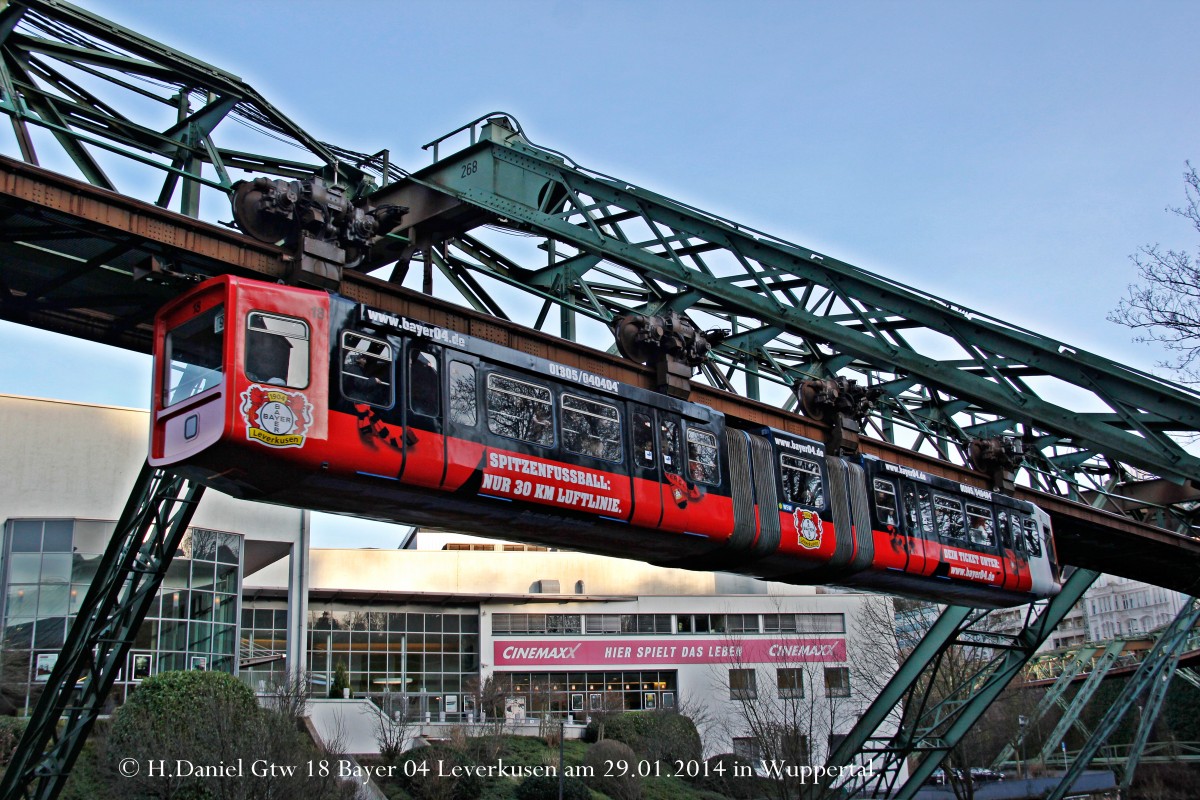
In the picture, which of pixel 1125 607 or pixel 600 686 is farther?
pixel 1125 607

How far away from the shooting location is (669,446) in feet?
55.5

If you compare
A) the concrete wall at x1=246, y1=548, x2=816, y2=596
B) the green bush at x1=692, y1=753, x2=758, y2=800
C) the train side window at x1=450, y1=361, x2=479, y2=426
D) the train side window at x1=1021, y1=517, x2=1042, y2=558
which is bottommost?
the green bush at x1=692, y1=753, x2=758, y2=800

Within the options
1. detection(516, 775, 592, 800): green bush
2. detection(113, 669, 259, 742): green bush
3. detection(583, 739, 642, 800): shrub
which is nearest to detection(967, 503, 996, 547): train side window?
detection(516, 775, 592, 800): green bush

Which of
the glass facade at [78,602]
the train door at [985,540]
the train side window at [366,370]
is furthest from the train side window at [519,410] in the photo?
the glass facade at [78,602]

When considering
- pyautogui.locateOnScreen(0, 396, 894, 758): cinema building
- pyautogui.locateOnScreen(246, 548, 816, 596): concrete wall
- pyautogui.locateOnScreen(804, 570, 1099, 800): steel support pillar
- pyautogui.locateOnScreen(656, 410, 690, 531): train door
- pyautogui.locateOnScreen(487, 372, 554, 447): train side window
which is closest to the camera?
pyautogui.locateOnScreen(487, 372, 554, 447): train side window

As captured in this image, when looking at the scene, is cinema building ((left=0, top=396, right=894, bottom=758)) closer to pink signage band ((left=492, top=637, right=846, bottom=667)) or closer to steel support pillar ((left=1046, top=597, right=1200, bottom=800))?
pink signage band ((left=492, top=637, right=846, bottom=667))

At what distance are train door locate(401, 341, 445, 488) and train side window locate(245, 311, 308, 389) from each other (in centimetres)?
142

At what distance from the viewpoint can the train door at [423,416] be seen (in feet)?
43.5

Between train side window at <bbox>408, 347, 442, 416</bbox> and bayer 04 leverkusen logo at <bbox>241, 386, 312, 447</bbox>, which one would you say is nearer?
bayer 04 leverkusen logo at <bbox>241, 386, 312, 447</bbox>

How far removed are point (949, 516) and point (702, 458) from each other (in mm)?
8123

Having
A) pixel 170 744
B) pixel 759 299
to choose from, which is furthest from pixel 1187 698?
pixel 170 744

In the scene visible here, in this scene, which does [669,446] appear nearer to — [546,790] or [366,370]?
[366,370]

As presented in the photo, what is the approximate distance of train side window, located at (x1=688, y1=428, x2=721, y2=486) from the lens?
17250mm

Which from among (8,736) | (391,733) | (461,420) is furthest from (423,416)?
(391,733)
